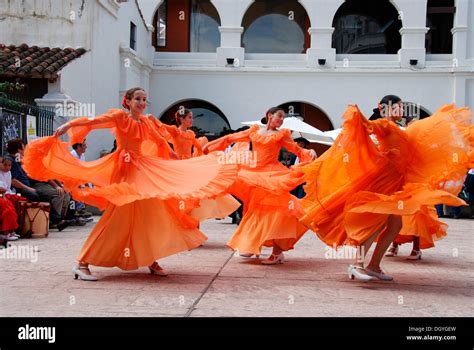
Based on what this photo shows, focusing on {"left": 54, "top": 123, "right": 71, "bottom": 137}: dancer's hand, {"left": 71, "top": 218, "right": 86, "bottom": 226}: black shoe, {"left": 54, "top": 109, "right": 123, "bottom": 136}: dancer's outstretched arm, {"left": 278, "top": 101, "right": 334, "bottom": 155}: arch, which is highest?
{"left": 278, "top": 101, "right": 334, "bottom": 155}: arch

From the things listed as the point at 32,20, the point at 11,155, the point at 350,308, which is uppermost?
the point at 32,20

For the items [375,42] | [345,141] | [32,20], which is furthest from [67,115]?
[375,42]

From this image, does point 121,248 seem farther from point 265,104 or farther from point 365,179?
point 265,104

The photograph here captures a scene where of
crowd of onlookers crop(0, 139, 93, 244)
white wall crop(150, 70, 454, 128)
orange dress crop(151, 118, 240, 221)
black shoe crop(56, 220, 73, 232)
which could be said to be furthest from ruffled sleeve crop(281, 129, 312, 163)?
white wall crop(150, 70, 454, 128)

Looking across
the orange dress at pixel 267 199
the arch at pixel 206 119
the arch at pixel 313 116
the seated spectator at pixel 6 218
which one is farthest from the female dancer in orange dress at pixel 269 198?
the arch at pixel 313 116

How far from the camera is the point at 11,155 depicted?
1145 centimetres

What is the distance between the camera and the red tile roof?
49.7 ft

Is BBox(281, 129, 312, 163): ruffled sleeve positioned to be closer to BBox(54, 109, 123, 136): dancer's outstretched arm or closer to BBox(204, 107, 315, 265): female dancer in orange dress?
BBox(204, 107, 315, 265): female dancer in orange dress

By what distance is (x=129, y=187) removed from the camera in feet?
21.1

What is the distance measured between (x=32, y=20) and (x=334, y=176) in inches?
498

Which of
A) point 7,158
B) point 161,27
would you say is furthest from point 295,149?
point 161,27

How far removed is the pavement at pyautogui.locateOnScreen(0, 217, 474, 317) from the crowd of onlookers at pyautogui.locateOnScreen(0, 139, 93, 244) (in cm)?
106

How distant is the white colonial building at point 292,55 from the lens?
22.6 m
